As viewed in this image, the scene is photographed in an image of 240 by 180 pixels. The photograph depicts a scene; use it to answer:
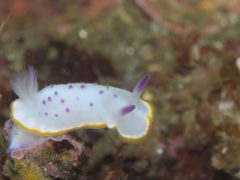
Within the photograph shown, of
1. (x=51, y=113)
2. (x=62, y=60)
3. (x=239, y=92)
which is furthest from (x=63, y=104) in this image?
(x=62, y=60)

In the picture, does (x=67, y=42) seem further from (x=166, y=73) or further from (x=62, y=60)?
(x=166, y=73)

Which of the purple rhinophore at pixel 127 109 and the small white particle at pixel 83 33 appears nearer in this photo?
the purple rhinophore at pixel 127 109

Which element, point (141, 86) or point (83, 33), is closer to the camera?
point (141, 86)

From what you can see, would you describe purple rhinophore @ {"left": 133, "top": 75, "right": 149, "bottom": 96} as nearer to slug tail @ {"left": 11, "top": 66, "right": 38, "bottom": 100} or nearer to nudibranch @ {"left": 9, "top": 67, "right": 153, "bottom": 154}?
nudibranch @ {"left": 9, "top": 67, "right": 153, "bottom": 154}

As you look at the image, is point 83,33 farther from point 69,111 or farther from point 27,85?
point 69,111

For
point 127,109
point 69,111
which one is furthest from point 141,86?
point 69,111

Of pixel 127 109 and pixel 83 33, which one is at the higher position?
pixel 127 109

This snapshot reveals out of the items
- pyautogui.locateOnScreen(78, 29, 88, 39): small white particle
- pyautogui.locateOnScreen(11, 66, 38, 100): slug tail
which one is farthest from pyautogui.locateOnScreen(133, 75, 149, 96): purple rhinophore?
pyautogui.locateOnScreen(78, 29, 88, 39): small white particle

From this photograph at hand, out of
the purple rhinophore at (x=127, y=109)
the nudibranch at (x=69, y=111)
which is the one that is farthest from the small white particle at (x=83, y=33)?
the purple rhinophore at (x=127, y=109)

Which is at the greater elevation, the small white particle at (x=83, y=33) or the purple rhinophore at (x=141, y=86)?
the purple rhinophore at (x=141, y=86)

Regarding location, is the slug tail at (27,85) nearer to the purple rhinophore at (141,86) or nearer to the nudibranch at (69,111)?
the nudibranch at (69,111)
